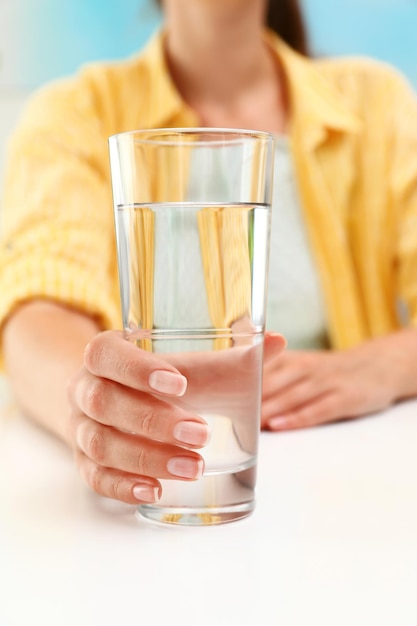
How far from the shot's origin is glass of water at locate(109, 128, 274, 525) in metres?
0.39

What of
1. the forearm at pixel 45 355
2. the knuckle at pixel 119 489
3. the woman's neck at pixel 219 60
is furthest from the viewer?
the woman's neck at pixel 219 60

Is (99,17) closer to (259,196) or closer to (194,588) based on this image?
(259,196)

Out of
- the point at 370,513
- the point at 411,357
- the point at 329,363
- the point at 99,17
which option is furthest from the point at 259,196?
the point at 99,17

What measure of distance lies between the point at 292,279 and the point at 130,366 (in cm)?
82

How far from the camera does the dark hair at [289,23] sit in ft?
5.42

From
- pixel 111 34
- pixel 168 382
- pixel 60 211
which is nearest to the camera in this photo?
pixel 168 382

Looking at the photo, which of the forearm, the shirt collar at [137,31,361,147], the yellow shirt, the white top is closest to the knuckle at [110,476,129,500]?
A: the forearm

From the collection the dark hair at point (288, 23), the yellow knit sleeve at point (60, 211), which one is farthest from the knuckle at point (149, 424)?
the dark hair at point (288, 23)

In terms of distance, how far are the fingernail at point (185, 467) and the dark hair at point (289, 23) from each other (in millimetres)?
1427

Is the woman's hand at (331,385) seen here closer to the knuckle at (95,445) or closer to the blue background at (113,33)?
the knuckle at (95,445)

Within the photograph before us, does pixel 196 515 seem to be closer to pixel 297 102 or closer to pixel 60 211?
pixel 60 211

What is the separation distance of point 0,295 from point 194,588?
57 cm

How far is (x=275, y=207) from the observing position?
4.06ft

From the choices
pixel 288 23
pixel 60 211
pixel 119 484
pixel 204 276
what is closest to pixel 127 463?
pixel 119 484
